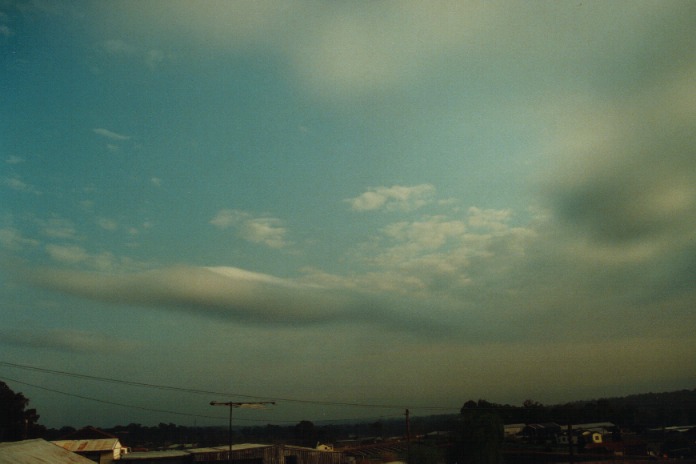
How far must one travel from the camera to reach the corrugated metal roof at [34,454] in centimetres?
2527

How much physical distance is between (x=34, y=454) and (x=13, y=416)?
6001 centimetres

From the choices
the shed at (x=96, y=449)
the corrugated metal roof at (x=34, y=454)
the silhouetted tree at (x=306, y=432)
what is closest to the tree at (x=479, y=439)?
the shed at (x=96, y=449)

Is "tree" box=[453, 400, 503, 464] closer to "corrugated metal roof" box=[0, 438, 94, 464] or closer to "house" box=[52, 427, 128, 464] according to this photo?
"house" box=[52, 427, 128, 464]

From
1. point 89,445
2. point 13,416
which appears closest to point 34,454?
point 89,445

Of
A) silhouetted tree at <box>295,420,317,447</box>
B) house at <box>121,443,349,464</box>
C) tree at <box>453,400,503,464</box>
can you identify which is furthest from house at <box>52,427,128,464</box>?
silhouetted tree at <box>295,420,317,447</box>

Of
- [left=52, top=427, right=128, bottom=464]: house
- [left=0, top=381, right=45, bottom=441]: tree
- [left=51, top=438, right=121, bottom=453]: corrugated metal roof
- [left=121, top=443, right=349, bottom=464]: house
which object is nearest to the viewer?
[left=121, top=443, right=349, bottom=464]: house

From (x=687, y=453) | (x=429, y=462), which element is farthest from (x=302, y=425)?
(x=687, y=453)

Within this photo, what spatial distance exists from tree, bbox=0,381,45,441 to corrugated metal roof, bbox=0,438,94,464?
5066 cm

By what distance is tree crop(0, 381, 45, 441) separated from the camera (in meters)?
73.4

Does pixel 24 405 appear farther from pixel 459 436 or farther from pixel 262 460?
pixel 459 436

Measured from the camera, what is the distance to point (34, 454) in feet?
92.2

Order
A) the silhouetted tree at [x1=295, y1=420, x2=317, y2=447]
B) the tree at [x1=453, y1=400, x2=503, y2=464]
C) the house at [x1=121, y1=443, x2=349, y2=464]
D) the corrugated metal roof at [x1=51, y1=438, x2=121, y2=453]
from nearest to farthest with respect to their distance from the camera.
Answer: the house at [x1=121, y1=443, x2=349, y2=464]
the tree at [x1=453, y1=400, x2=503, y2=464]
the corrugated metal roof at [x1=51, y1=438, x2=121, y2=453]
the silhouetted tree at [x1=295, y1=420, x2=317, y2=447]

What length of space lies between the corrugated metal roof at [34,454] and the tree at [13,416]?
50.7m

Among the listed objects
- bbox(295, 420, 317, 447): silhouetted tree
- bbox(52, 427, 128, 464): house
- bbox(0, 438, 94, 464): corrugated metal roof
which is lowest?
bbox(295, 420, 317, 447): silhouetted tree
